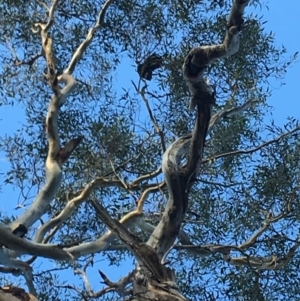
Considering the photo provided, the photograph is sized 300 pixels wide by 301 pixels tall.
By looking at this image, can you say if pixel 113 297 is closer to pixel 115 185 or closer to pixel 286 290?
pixel 115 185

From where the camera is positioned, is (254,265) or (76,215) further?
(76,215)

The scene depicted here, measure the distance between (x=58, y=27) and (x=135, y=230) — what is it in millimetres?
2523

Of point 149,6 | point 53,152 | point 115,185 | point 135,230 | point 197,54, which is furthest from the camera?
point 149,6

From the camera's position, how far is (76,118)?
23.1 feet

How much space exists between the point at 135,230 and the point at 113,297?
2.87 ft

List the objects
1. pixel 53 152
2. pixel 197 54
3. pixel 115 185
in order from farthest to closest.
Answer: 1. pixel 115 185
2. pixel 53 152
3. pixel 197 54

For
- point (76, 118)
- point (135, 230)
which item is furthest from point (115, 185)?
point (76, 118)

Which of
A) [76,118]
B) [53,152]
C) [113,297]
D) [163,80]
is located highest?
[163,80]

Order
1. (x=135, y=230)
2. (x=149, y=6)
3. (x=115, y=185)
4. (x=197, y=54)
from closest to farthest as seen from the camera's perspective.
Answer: (x=197, y=54) < (x=115, y=185) < (x=135, y=230) < (x=149, y=6)

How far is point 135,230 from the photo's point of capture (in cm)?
669

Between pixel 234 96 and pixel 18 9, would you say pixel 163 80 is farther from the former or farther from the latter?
pixel 18 9

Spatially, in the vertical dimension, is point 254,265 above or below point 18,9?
below

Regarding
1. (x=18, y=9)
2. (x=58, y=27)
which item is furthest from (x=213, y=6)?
(x=18, y=9)

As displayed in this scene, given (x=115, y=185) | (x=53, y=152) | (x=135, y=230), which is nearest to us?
(x=53, y=152)
